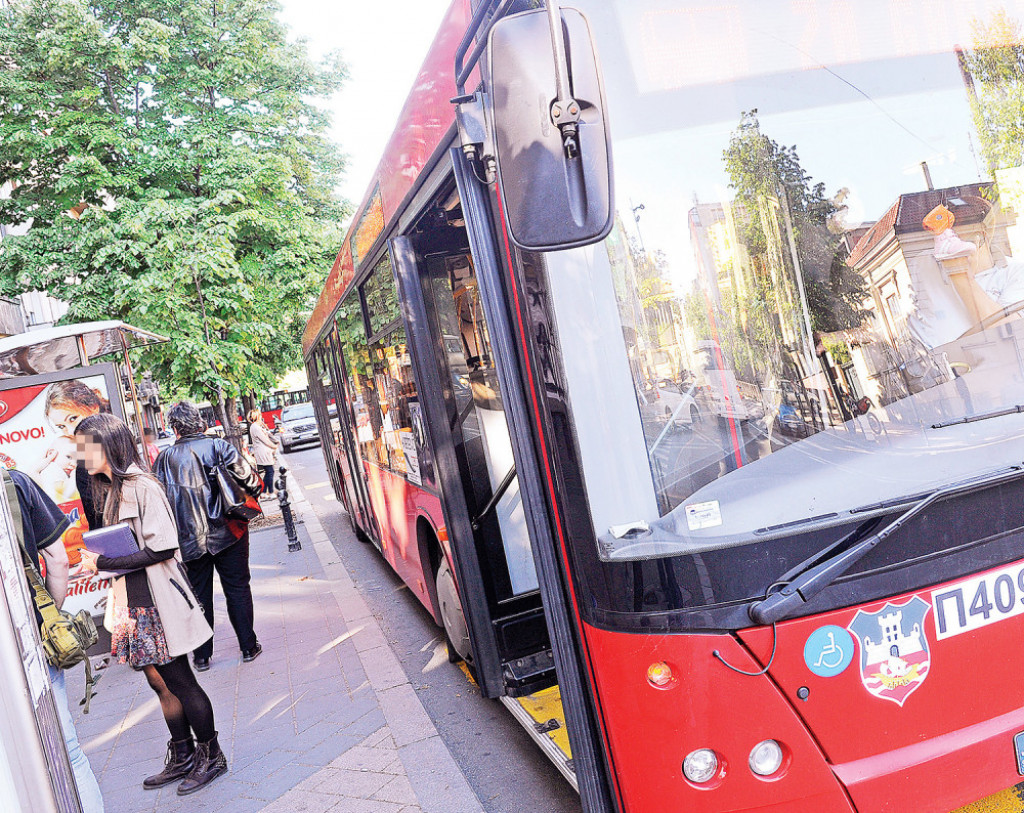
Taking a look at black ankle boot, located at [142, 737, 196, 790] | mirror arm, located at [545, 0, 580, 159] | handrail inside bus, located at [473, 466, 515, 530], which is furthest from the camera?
black ankle boot, located at [142, 737, 196, 790]

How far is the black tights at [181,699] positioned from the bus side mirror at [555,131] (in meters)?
3.17

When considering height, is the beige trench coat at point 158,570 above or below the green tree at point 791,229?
below

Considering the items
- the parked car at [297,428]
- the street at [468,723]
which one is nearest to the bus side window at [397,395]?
the street at [468,723]

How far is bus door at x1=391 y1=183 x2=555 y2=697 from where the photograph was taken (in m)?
4.09

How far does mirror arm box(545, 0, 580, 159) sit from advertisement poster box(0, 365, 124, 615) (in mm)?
5889

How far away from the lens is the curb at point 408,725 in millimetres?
3797

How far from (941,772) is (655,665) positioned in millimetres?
822

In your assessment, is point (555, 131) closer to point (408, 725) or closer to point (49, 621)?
point (49, 621)

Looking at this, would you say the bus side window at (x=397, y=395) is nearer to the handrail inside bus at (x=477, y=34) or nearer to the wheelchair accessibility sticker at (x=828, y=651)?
the handrail inside bus at (x=477, y=34)

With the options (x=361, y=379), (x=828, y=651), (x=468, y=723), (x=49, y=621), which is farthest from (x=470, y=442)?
(x=361, y=379)

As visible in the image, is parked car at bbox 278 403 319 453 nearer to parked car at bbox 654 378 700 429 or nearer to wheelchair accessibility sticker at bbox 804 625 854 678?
parked car at bbox 654 378 700 429

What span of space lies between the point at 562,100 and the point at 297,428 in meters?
32.2

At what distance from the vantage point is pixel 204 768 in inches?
171

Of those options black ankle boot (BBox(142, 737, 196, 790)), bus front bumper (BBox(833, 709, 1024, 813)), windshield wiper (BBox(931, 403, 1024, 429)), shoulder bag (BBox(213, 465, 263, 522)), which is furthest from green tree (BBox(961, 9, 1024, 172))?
shoulder bag (BBox(213, 465, 263, 522))
